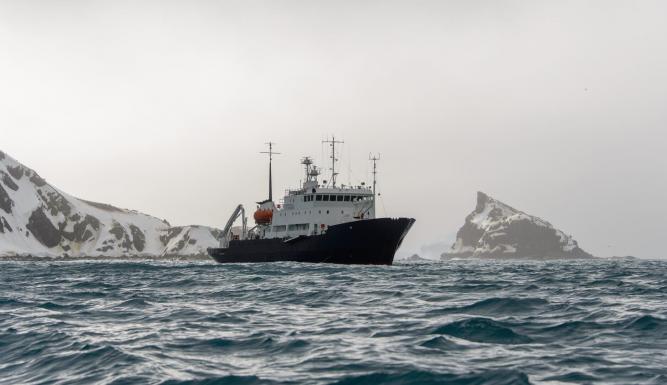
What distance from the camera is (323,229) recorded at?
71.4 meters

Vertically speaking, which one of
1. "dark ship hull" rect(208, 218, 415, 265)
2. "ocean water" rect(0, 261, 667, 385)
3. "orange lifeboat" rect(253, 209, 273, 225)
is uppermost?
"orange lifeboat" rect(253, 209, 273, 225)

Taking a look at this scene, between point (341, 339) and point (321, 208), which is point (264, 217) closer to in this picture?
point (321, 208)

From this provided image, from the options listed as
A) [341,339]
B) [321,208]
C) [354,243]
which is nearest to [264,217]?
[321,208]

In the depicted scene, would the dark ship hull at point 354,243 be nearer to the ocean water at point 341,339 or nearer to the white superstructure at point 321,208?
the white superstructure at point 321,208

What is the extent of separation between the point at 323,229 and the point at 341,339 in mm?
57403

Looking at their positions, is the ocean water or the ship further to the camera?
the ship

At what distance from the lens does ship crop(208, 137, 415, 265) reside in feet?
213

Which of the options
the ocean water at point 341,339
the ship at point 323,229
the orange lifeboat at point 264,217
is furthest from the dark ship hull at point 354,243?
the ocean water at point 341,339

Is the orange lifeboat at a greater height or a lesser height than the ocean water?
greater

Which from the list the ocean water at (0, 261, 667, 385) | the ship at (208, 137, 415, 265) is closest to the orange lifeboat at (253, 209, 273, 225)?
the ship at (208, 137, 415, 265)

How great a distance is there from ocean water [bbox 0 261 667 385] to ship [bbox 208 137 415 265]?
4044cm

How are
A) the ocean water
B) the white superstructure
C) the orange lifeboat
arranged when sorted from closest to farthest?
the ocean water
the white superstructure
the orange lifeboat

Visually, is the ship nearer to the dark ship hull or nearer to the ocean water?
the dark ship hull

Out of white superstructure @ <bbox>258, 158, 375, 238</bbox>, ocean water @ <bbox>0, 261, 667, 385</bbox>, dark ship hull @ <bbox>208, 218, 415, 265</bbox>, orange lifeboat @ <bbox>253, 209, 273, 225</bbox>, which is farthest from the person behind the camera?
orange lifeboat @ <bbox>253, 209, 273, 225</bbox>
